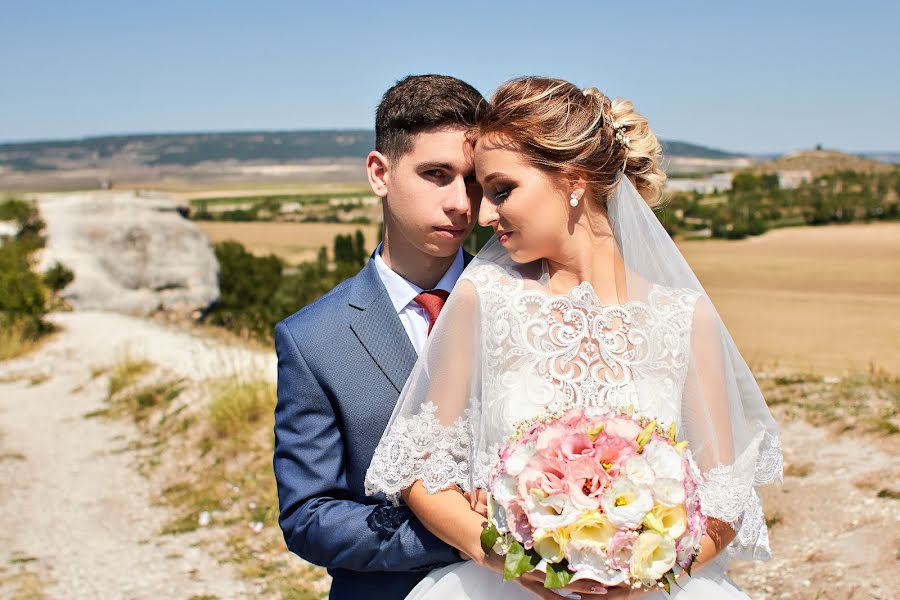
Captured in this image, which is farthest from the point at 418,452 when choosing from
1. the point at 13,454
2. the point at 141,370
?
the point at 141,370

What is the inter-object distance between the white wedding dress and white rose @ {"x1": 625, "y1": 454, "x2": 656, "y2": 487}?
0.39m

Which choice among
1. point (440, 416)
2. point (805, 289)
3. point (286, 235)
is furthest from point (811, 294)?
point (286, 235)

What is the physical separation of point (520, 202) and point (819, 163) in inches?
5711

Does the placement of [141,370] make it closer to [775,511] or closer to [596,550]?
[775,511]

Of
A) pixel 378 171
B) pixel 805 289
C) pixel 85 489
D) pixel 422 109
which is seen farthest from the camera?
pixel 805 289

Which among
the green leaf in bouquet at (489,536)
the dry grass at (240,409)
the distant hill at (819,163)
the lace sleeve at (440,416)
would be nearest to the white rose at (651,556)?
the green leaf in bouquet at (489,536)

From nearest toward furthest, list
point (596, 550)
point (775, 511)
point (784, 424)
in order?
1. point (596, 550)
2. point (775, 511)
3. point (784, 424)

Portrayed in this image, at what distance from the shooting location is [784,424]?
7930mm

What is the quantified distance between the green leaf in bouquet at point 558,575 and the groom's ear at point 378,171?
1.48 m

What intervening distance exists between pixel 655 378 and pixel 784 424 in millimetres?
5853

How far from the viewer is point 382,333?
2977mm

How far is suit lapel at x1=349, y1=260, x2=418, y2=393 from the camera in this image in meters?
2.93

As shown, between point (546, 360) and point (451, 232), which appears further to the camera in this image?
point (451, 232)

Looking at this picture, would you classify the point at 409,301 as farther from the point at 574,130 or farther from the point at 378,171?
the point at 574,130
